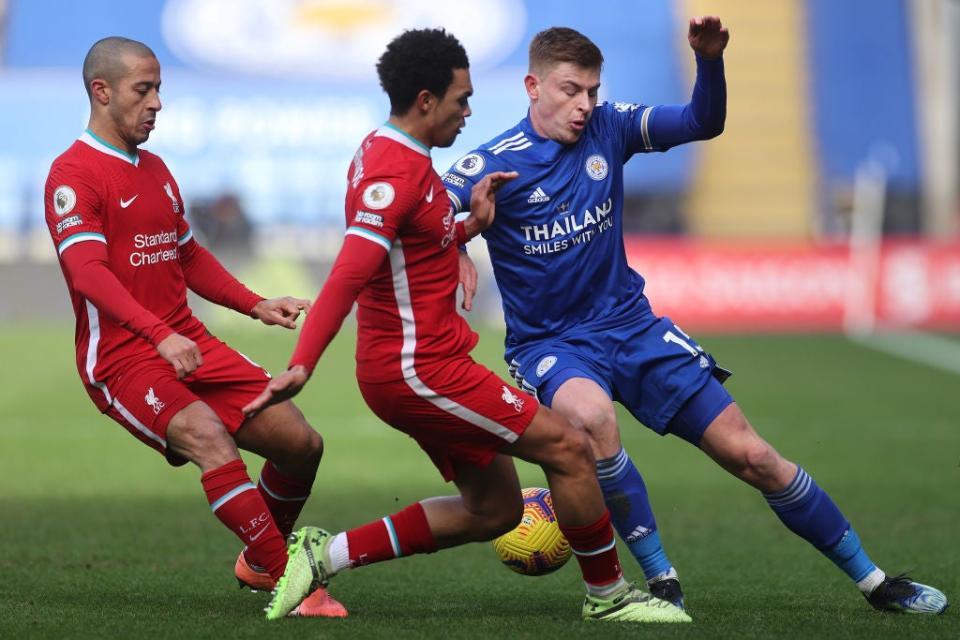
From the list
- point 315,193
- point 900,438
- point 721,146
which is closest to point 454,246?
point 900,438

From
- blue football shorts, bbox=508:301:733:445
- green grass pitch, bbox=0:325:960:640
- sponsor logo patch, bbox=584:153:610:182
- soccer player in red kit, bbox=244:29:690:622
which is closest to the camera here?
soccer player in red kit, bbox=244:29:690:622

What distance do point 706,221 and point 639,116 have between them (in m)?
28.1

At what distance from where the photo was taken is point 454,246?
5.64 m

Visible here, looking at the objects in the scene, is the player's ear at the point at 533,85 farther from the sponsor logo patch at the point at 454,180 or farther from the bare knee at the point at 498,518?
the bare knee at the point at 498,518

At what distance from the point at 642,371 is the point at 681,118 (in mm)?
1087

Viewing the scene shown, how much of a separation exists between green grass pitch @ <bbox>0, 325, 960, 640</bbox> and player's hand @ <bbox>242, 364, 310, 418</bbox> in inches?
32.4

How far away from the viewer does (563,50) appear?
20.4 feet

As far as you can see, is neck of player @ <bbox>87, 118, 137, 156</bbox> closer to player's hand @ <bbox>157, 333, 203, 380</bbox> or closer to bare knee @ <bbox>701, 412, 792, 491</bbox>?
player's hand @ <bbox>157, 333, 203, 380</bbox>

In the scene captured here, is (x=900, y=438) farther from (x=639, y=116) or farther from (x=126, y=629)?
(x=126, y=629)

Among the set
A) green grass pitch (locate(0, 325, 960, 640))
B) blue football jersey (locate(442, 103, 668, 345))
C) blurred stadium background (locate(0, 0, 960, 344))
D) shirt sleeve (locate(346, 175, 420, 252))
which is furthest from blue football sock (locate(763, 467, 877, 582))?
blurred stadium background (locate(0, 0, 960, 344))

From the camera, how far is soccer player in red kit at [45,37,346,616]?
5695 mm

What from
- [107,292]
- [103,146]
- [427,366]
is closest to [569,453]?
[427,366]

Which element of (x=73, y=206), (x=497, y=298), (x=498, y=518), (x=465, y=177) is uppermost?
(x=465, y=177)

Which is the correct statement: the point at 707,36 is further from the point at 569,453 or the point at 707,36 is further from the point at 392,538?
the point at 392,538
